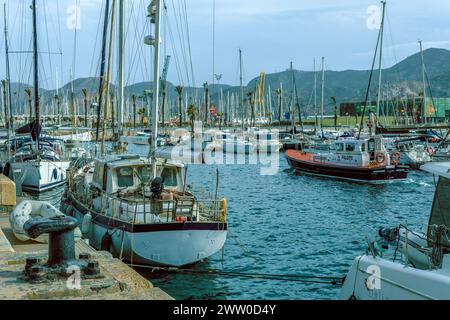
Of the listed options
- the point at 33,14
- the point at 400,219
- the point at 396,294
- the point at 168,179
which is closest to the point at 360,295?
the point at 396,294

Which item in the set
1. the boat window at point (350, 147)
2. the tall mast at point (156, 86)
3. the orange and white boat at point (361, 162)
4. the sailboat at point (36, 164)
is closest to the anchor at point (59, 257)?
the tall mast at point (156, 86)

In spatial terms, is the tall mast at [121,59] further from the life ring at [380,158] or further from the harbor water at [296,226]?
the life ring at [380,158]

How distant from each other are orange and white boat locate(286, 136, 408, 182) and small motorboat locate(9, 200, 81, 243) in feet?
104

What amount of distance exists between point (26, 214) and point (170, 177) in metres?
6.34

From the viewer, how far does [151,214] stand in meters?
16.5

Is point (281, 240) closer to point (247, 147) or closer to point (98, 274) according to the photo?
point (98, 274)

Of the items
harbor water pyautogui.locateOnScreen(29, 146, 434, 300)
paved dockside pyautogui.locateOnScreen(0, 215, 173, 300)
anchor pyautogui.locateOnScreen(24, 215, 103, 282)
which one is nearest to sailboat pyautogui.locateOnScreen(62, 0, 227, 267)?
harbor water pyautogui.locateOnScreen(29, 146, 434, 300)

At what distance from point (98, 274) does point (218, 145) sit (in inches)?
2924

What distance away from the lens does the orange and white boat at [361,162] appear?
42500mm

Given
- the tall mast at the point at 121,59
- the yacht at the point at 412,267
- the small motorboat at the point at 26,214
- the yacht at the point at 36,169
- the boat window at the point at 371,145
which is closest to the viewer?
the yacht at the point at 412,267

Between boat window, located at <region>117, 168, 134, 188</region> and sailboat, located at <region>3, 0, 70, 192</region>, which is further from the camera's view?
sailboat, located at <region>3, 0, 70, 192</region>

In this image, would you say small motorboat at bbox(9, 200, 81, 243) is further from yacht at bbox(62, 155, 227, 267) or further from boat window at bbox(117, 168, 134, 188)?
boat window at bbox(117, 168, 134, 188)

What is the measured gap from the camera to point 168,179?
739 inches

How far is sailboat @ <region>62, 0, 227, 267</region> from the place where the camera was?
15.9 meters
